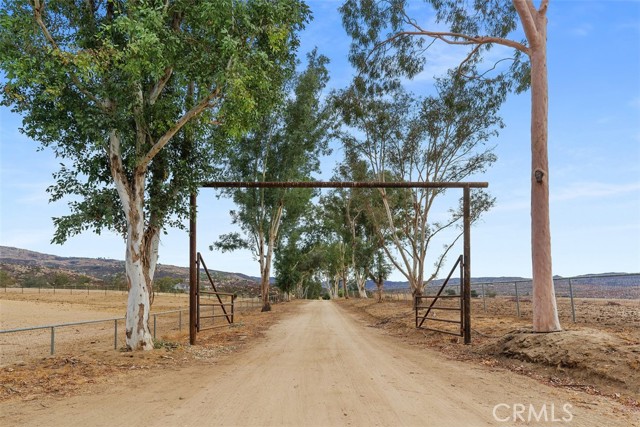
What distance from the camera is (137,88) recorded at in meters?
11.6

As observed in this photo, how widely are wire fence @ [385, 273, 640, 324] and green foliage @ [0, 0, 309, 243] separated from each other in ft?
34.5

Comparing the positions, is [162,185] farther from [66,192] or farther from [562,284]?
[562,284]

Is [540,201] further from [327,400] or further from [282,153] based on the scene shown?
[282,153]

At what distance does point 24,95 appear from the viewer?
37.2 feet

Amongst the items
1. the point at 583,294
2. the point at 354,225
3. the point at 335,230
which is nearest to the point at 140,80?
the point at 583,294

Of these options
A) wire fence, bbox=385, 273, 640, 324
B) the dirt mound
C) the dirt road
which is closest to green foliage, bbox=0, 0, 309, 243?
the dirt road

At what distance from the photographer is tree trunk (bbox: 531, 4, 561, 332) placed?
11.3 m

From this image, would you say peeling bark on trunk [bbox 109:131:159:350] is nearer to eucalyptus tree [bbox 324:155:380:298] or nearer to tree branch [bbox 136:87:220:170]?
tree branch [bbox 136:87:220:170]

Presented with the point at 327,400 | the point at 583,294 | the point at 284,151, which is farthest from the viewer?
the point at 284,151

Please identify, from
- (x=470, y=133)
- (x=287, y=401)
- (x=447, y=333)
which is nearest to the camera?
(x=287, y=401)

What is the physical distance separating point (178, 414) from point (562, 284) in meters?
15.0

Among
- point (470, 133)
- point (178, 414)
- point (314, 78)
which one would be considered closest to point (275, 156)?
point (314, 78)

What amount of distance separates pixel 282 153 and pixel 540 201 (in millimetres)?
23012

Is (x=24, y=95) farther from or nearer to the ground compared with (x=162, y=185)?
farther from the ground
